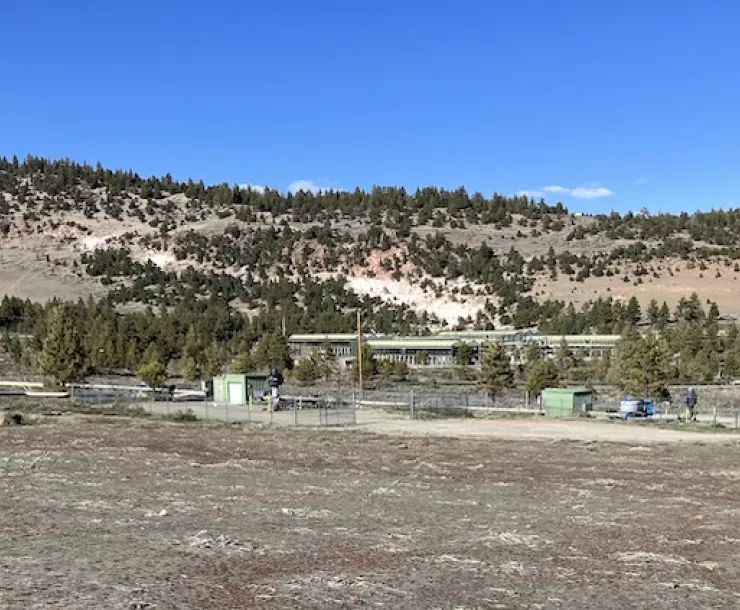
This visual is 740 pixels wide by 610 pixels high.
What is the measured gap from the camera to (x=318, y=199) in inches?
6250

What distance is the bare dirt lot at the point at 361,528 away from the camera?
32.9 feet

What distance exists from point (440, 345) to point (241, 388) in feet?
108

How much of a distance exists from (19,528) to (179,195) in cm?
15967

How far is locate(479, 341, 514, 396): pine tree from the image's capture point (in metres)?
54.1

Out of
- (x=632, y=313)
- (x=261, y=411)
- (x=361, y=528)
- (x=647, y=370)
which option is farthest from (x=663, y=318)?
(x=361, y=528)

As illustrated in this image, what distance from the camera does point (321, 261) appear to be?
429 ft

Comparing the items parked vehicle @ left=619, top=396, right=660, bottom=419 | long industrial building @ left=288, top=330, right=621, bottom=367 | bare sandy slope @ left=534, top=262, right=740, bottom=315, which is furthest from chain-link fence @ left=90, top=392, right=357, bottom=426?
bare sandy slope @ left=534, top=262, right=740, bottom=315

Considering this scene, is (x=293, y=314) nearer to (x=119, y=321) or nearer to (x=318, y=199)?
(x=119, y=321)

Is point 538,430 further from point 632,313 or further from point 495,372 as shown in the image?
point 632,313

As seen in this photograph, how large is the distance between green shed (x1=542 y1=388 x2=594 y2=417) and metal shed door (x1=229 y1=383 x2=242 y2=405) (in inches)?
684

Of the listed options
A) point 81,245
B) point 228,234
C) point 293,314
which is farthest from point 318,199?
point 293,314

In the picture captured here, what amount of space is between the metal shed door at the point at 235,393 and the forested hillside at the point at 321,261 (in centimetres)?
2158

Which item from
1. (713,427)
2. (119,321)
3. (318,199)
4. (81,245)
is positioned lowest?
(713,427)

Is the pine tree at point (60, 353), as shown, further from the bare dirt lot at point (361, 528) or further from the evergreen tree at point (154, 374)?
the bare dirt lot at point (361, 528)
